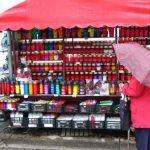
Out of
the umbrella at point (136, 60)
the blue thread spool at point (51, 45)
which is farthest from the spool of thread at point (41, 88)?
the umbrella at point (136, 60)

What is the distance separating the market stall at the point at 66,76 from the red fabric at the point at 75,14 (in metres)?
0.06

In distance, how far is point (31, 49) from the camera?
798cm

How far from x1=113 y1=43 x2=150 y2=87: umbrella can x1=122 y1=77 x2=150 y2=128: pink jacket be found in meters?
0.47

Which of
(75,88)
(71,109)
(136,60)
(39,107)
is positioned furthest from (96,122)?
(136,60)

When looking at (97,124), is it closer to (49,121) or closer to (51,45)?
(49,121)

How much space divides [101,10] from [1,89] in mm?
3051

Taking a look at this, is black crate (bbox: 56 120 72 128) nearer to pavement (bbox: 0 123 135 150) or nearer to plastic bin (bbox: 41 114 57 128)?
plastic bin (bbox: 41 114 57 128)

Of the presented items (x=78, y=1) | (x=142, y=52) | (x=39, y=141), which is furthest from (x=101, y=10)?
(x=39, y=141)

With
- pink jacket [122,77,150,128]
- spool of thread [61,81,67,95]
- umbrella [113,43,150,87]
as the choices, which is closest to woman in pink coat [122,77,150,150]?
pink jacket [122,77,150,128]

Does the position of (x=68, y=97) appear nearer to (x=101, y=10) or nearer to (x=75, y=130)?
(x=75, y=130)

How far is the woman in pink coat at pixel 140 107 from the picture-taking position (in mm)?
4996

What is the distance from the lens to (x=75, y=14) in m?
6.60

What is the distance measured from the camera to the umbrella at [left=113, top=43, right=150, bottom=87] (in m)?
4.23

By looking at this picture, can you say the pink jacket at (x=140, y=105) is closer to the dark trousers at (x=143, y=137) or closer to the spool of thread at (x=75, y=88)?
the dark trousers at (x=143, y=137)
